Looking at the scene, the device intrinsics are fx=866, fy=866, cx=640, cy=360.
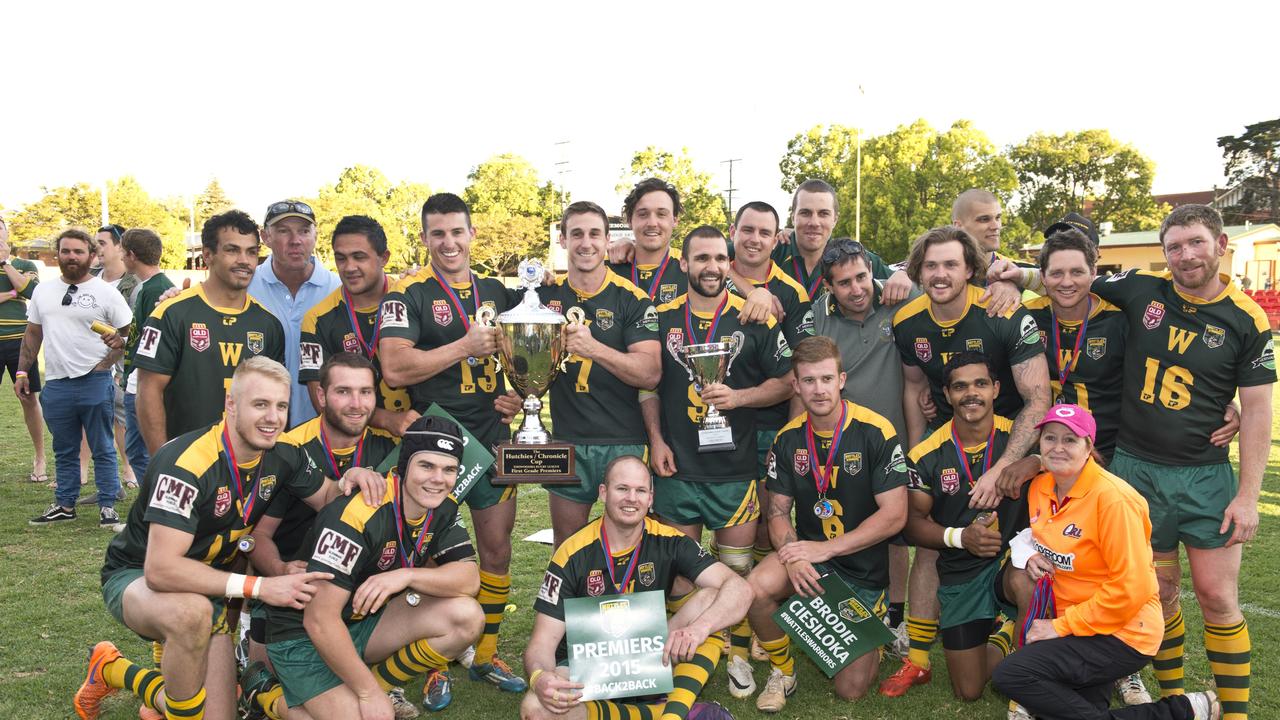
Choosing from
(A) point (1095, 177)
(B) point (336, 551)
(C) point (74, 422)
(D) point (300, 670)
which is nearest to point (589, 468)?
(B) point (336, 551)

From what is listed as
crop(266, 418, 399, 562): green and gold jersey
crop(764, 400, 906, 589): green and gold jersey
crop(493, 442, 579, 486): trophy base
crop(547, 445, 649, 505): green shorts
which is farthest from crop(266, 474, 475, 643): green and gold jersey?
crop(764, 400, 906, 589): green and gold jersey

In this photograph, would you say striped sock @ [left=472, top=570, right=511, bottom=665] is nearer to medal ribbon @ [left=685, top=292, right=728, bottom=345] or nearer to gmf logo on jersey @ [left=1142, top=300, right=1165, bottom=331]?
medal ribbon @ [left=685, top=292, right=728, bottom=345]

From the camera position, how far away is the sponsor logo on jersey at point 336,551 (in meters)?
3.67

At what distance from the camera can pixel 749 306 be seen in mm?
4414

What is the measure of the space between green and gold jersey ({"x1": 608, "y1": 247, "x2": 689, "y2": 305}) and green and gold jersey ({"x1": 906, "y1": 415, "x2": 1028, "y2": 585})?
1.57 m

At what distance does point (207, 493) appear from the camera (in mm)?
3584

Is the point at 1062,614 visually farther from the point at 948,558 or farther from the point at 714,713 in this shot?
the point at 714,713

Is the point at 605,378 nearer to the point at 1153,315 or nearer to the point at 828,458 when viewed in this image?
the point at 828,458

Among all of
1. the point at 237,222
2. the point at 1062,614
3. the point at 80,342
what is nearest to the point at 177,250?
the point at 80,342

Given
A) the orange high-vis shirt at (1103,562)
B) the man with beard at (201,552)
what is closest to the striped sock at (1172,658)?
the orange high-vis shirt at (1103,562)

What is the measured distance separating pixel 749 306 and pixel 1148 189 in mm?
48293

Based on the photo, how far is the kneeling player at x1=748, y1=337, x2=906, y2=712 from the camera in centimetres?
419

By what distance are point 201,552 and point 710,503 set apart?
7.84 ft

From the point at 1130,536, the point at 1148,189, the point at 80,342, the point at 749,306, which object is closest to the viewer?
the point at 1130,536
